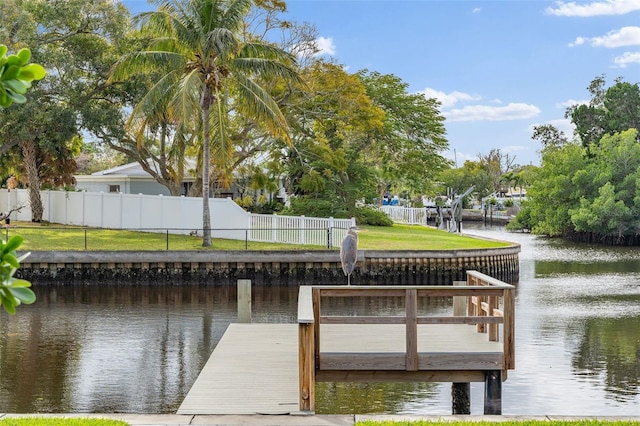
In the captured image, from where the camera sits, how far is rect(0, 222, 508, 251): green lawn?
115 feet

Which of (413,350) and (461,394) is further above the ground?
(413,350)

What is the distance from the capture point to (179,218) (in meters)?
39.4

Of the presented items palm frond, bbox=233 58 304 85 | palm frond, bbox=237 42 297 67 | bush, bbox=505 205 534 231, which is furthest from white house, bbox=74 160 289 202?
bush, bbox=505 205 534 231

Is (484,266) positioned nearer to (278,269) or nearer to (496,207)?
(278,269)

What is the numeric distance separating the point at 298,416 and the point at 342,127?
36.0 meters

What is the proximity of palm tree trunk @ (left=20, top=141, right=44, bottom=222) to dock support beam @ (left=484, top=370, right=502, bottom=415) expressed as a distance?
3721 centimetres

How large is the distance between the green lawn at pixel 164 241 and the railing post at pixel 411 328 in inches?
887

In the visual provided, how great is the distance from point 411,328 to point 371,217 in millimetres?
36635

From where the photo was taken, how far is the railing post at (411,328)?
11789 mm

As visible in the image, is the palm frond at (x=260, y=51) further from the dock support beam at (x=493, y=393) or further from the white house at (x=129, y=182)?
the dock support beam at (x=493, y=393)

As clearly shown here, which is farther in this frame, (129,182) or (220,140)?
(129,182)

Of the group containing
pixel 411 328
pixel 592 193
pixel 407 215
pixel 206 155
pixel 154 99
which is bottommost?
pixel 411 328

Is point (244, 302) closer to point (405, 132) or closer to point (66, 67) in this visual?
point (66, 67)

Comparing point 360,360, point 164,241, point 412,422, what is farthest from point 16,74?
point 164,241
